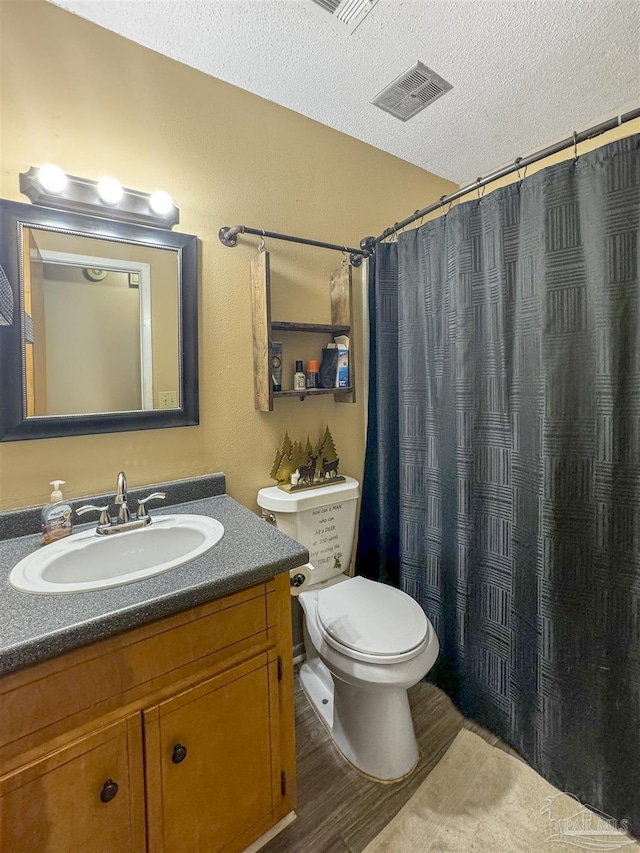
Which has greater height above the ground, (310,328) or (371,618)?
(310,328)

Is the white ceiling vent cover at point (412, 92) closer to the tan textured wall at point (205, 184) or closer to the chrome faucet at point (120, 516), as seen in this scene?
the tan textured wall at point (205, 184)

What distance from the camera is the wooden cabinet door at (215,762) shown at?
34.1 inches

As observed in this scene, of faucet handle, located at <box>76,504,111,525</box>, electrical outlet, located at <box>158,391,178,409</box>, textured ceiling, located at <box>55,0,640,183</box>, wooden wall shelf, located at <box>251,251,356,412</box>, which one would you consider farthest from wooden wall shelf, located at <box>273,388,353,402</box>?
textured ceiling, located at <box>55,0,640,183</box>

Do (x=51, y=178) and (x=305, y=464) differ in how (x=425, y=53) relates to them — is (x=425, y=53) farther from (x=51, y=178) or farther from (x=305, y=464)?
(x=305, y=464)

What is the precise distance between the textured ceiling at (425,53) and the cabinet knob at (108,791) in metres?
2.03

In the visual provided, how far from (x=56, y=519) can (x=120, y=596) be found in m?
0.46

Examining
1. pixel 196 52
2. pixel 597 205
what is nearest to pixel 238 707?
pixel 597 205

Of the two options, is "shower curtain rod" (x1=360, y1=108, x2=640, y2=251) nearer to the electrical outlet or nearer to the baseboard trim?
the electrical outlet

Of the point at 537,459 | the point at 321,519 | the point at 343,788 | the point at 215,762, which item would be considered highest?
the point at 537,459

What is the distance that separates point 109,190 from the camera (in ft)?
3.96

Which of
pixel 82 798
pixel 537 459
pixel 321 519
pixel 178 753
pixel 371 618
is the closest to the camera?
pixel 82 798

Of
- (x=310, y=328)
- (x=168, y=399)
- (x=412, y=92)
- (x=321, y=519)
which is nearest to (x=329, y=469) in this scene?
(x=321, y=519)

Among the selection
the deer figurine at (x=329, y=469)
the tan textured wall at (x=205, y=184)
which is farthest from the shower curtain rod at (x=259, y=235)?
the deer figurine at (x=329, y=469)

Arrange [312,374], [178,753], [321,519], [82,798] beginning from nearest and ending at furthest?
[82,798] < [178,753] < [321,519] < [312,374]
